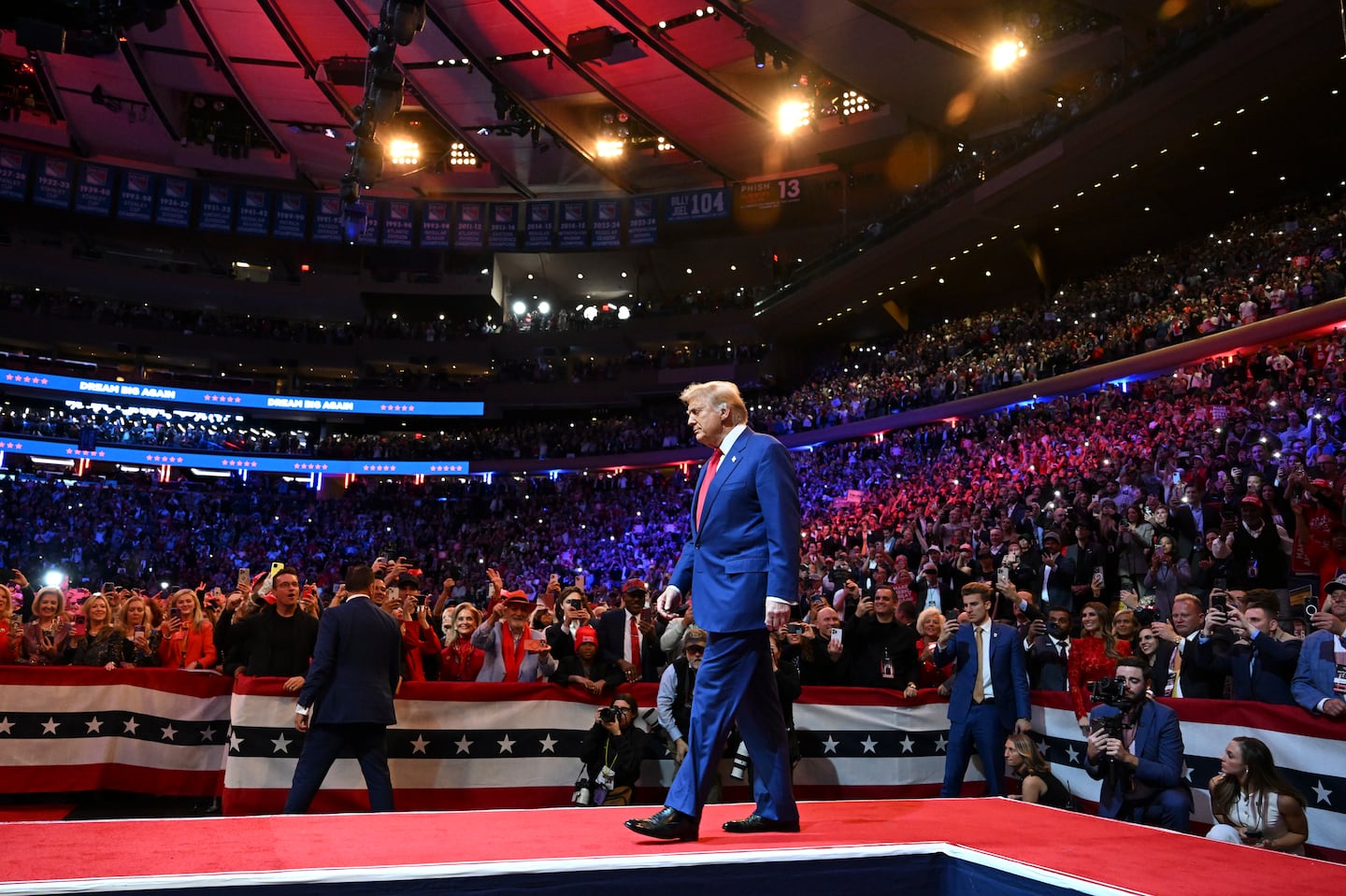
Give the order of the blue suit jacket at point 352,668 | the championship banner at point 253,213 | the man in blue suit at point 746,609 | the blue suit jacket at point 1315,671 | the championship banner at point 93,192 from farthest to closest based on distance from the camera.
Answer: the championship banner at point 253,213 → the championship banner at point 93,192 → the blue suit jacket at point 352,668 → the blue suit jacket at point 1315,671 → the man in blue suit at point 746,609

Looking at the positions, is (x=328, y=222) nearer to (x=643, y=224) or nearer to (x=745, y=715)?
(x=643, y=224)

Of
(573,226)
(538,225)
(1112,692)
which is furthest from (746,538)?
(538,225)

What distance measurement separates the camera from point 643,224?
1435 inches

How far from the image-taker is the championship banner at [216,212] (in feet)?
121

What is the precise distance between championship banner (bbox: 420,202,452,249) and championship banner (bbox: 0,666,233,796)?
108 feet

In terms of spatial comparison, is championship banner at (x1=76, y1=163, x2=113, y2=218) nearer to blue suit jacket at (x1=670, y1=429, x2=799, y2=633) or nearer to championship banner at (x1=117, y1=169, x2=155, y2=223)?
championship banner at (x1=117, y1=169, x2=155, y2=223)

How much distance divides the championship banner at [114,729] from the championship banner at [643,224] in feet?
102

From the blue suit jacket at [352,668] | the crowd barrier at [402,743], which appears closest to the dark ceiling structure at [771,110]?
the crowd barrier at [402,743]

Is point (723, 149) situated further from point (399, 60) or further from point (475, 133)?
point (399, 60)

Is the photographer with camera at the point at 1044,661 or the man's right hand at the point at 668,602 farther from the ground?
the man's right hand at the point at 668,602

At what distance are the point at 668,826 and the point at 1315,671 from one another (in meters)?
4.12

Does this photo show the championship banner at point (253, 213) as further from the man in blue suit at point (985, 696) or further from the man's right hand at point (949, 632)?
the man in blue suit at point (985, 696)

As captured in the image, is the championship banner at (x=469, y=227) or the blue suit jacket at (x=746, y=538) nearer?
the blue suit jacket at (x=746, y=538)

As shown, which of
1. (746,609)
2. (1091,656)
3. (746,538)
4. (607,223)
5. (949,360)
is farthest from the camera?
(607,223)
